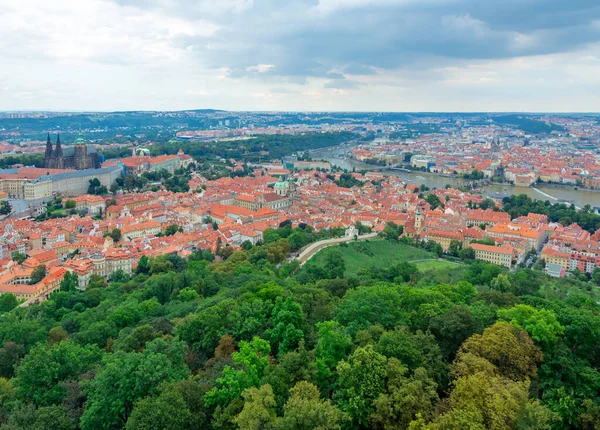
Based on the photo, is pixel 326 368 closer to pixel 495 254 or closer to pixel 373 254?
pixel 373 254

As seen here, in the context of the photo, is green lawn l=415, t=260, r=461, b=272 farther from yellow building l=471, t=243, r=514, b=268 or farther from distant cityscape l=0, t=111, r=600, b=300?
distant cityscape l=0, t=111, r=600, b=300

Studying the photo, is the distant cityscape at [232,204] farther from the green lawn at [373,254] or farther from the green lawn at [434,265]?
the green lawn at [373,254]

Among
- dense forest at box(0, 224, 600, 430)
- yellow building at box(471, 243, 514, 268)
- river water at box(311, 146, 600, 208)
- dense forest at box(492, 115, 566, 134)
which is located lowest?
river water at box(311, 146, 600, 208)

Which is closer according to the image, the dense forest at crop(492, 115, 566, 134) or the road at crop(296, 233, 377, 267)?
the road at crop(296, 233, 377, 267)

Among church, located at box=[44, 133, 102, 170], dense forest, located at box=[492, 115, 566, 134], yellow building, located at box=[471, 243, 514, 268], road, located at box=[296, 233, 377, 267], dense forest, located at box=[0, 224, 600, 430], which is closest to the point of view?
dense forest, located at box=[0, 224, 600, 430]

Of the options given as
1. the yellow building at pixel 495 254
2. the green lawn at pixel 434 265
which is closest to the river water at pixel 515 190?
the yellow building at pixel 495 254

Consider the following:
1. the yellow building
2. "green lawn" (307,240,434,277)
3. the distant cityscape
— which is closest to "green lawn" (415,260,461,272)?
"green lawn" (307,240,434,277)

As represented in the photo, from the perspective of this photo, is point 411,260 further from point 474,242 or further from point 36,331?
point 36,331


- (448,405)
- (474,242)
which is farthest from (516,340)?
(474,242)
